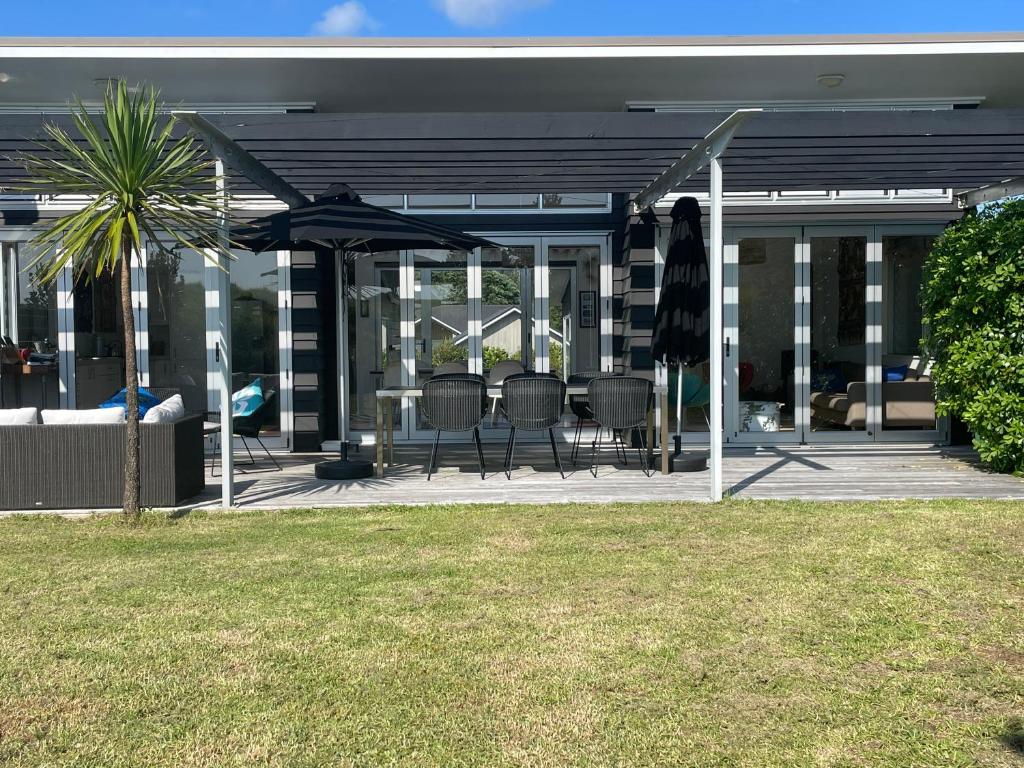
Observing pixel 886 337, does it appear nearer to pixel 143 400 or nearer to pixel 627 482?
pixel 627 482

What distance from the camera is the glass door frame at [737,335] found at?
9766mm

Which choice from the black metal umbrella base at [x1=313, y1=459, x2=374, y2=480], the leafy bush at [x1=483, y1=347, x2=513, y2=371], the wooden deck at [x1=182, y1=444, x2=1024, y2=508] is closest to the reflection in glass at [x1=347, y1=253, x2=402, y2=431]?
the leafy bush at [x1=483, y1=347, x2=513, y2=371]

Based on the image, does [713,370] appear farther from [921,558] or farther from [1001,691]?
[1001,691]

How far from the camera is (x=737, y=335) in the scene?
32.1 feet

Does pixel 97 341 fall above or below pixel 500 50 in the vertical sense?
below

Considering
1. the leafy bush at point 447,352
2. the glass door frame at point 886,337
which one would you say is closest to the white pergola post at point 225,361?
the leafy bush at point 447,352

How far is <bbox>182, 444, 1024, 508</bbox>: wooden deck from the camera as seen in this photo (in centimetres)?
640

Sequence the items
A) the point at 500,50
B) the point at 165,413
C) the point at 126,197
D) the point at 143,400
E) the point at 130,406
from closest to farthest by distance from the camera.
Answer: the point at 126,197 → the point at 130,406 → the point at 165,413 → the point at 143,400 → the point at 500,50

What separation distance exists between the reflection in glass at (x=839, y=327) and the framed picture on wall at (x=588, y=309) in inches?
92.0

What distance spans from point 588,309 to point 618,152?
3313 mm

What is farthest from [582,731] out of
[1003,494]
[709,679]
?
[1003,494]

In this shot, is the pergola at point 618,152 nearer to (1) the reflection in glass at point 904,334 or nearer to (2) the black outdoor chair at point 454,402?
(1) the reflection in glass at point 904,334

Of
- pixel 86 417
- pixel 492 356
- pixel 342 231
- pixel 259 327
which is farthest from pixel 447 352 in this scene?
pixel 86 417

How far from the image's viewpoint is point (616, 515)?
5.73 m
